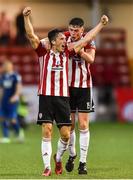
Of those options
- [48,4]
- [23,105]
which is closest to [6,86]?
[23,105]

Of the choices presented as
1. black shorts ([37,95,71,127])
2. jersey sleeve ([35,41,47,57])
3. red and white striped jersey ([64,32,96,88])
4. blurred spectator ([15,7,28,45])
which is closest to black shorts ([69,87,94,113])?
red and white striped jersey ([64,32,96,88])

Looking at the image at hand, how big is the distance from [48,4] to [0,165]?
20321 mm

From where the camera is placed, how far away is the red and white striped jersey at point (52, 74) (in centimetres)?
1328

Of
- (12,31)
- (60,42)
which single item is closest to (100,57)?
(12,31)

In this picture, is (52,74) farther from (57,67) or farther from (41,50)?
(41,50)

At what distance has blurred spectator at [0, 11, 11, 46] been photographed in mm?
31766

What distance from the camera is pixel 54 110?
13.4 metres

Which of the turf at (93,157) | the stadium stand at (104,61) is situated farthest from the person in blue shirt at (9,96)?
the stadium stand at (104,61)

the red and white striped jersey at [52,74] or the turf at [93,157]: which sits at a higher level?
the red and white striped jersey at [52,74]

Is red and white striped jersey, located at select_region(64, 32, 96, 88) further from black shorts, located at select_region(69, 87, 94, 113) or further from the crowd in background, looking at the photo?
the crowd in background

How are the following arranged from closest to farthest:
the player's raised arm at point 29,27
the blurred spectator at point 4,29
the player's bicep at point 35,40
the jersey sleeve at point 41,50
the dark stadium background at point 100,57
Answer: the player's raised arm at point 29,27 → the player's bicep at point 35,40 → the jersey sleeve at point 41,50 → the dark stadium background at point 100,57 → the blurred spectator at point 4,29

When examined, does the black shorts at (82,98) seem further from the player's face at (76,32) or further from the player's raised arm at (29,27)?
the player's raised arm at (29,27)

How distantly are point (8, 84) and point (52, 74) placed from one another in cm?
877

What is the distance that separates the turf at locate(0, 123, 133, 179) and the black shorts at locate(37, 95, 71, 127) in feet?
2.72
